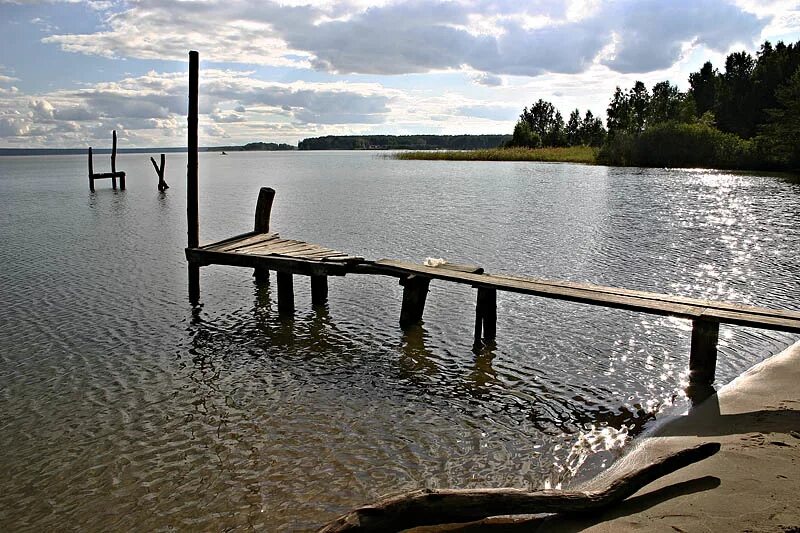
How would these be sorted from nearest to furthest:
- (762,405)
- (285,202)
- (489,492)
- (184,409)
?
(489,492) → (762,405) → (184,409) → (285,202)

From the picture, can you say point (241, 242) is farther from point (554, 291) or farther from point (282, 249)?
point (554, 291)

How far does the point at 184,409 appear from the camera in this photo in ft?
24.7

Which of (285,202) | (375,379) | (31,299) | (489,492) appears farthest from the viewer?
(285,202)

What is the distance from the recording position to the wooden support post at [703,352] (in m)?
7.54

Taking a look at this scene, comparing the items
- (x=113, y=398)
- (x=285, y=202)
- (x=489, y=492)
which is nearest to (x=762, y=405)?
(x=489, y=492)

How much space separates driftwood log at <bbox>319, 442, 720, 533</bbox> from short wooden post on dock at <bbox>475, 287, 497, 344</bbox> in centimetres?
488

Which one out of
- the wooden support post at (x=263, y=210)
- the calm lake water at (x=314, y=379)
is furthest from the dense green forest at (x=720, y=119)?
the wooden support post at (x=263, y=210)

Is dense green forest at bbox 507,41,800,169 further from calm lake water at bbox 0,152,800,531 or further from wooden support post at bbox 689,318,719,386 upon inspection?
wooden support post at bbox 689,318,719,386

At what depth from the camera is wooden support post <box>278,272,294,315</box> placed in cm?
1162

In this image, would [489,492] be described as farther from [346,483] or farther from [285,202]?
[285,202]

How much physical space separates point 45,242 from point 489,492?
786 inches

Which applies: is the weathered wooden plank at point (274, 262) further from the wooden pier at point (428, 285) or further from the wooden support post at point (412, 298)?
the wooden support post at point (412, 298)

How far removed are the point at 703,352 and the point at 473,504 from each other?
466 centimetres

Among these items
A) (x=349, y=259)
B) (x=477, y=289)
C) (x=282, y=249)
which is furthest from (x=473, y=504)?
(x=282, y=249)
